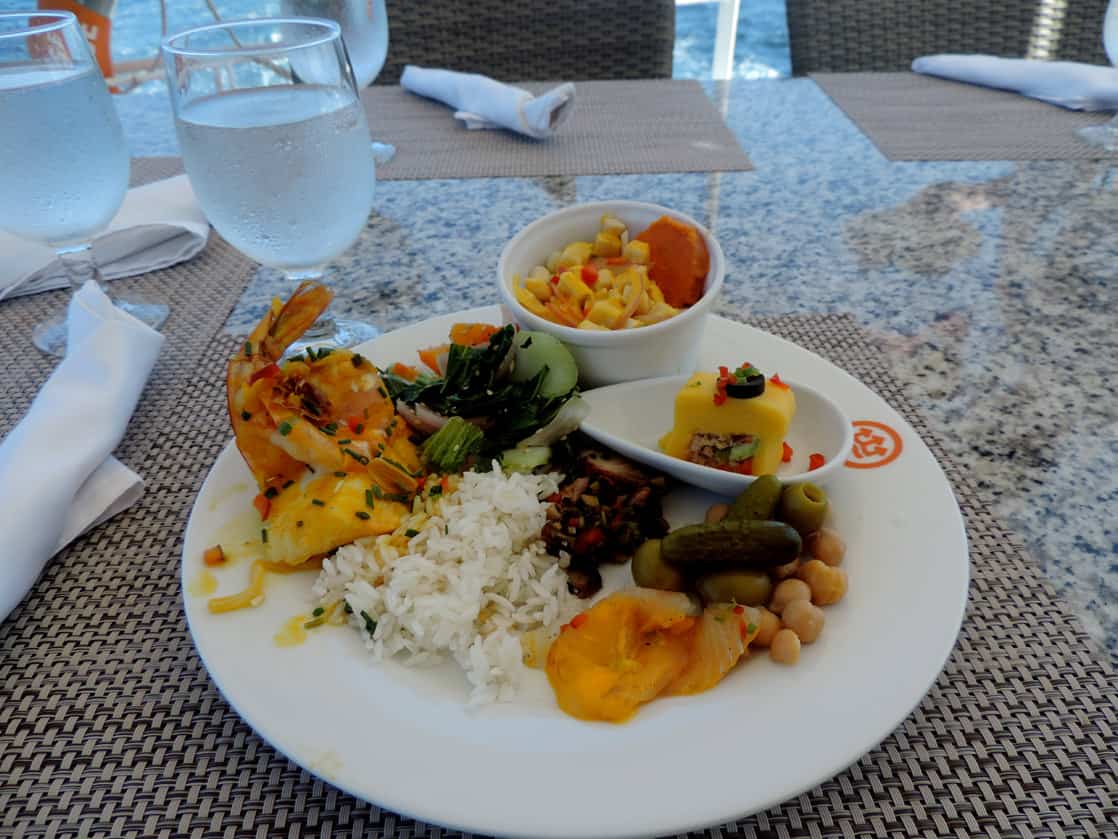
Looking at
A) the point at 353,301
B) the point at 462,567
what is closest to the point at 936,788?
the point at 462,567

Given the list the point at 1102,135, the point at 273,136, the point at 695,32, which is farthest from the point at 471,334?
the point at 695,32

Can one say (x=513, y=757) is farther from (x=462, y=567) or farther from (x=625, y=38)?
(x=625, y=38)

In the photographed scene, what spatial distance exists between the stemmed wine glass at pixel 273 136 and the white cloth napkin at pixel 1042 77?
69.4 inches

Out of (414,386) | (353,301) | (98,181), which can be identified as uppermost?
(98,181)

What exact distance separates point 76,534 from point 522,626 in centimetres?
57

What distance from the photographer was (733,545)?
0.78m

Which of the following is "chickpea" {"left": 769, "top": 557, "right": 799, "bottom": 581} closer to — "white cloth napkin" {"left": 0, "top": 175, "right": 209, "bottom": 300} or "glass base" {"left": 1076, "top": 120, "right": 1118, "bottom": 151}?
"white cloth napkin" {"left": 0, "top": 175, "right": 209, "bottom": 300}

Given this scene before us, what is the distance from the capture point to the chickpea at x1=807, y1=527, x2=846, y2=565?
799mm

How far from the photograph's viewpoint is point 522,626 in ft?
2.59

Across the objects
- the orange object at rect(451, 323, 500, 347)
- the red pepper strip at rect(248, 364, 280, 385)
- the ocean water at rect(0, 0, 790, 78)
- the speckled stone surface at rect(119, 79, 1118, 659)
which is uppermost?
the red pepper strip at rect(248, 364, 280, 385)

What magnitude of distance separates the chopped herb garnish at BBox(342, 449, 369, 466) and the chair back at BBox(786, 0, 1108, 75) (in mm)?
2315

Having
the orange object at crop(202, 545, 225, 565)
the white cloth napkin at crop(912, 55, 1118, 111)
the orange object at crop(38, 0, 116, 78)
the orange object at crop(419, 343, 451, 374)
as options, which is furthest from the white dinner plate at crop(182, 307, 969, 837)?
the orange object at crop(38, 0, 116, 78)

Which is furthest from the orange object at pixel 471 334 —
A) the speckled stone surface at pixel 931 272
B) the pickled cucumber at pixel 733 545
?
the pickled cucumber at pixel 733 545

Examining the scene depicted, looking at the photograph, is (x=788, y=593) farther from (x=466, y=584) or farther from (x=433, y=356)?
(x=433, y=356)
